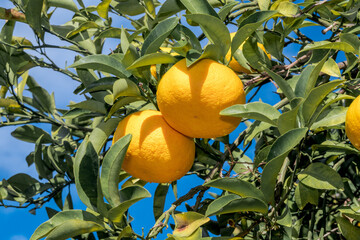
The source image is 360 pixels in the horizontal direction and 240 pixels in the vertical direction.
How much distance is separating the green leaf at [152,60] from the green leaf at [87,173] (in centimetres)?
24

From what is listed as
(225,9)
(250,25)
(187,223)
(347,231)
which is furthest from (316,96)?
(347,231)

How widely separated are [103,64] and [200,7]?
12.0 inches

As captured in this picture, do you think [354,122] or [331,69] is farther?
[331,69]

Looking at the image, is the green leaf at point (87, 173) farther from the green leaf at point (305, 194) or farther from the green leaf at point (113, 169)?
the green leaf at point (305, 194)

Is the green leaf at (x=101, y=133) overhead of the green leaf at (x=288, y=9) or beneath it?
beneath

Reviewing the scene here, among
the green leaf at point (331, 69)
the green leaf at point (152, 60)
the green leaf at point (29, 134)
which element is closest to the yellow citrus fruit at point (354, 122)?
the green leaf at point (331, 69)

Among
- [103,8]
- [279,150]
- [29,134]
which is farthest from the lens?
[29,134]

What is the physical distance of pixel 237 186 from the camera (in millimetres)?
1138

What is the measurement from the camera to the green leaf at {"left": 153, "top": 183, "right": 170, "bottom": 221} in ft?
5.18

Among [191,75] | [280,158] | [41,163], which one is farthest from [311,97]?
[41,163]

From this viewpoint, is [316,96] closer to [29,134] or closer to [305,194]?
[305,194]

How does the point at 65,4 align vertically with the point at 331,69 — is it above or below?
above

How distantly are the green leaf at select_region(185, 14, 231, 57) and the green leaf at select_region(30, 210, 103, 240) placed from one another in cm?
55

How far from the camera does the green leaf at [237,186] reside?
3.59 feet
